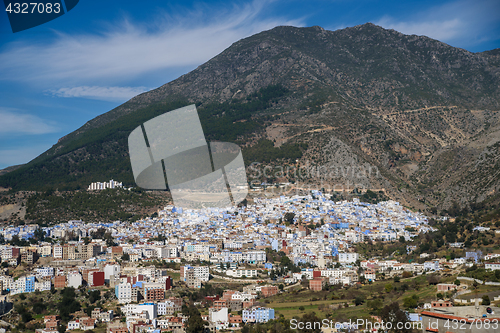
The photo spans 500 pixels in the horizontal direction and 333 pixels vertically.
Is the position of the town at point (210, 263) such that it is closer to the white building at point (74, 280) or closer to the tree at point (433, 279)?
the white building at point (74, 280)

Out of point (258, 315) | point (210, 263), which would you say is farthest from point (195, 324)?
point (210, 263)

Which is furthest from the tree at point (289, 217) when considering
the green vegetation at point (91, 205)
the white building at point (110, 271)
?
the white building at point (110, 271)

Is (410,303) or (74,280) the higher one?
(74,280)

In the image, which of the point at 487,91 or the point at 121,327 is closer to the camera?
the point at 121,327

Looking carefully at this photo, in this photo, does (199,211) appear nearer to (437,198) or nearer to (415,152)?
(437,198)

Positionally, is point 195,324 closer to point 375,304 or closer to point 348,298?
point 375,304

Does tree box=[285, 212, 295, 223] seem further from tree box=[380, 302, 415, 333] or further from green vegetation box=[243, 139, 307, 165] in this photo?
tree box=[380, 302, 415, 333]

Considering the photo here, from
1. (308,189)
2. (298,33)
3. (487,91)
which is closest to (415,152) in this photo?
(308,189)

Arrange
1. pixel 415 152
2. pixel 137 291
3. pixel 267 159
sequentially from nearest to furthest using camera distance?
1. pixel 137 291
2. pixel 267 159
3. pixel 415 152
